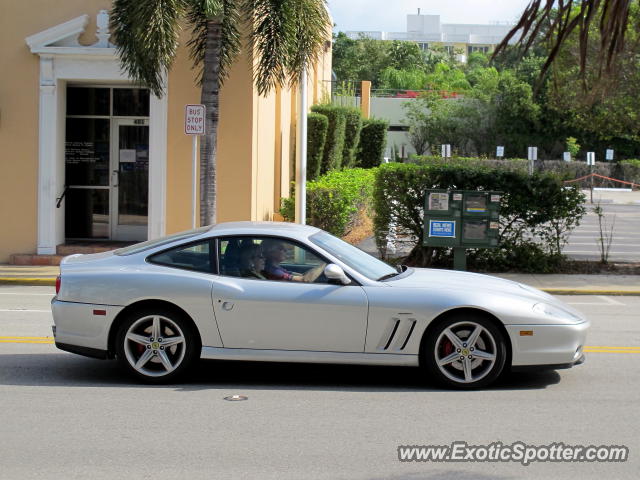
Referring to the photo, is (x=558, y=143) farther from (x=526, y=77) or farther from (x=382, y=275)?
(x=382, y=275)

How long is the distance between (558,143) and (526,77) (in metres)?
5.83

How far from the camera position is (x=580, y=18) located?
3.31 meters

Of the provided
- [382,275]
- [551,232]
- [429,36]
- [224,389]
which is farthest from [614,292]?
[429,36]

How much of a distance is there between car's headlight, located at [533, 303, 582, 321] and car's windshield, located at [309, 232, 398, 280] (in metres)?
1.34

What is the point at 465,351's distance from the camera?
7.08m

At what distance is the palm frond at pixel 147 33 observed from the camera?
13.4 m

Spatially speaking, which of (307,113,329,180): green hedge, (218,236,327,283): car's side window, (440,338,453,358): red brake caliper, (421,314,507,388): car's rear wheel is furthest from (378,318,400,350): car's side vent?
(307,113,329,180): green hedge

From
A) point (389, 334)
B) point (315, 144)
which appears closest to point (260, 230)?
point (389, 334)

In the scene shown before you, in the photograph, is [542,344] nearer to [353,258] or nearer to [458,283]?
[458,283]

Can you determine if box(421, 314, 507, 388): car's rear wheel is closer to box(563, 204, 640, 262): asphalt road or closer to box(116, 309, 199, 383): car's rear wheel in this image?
box(116, 309, 199, 383): car's rear wheel

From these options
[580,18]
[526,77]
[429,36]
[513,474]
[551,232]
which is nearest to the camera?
[580,18]

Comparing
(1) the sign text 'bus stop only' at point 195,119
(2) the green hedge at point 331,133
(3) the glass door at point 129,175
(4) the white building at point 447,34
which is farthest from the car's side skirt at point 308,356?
(4) the white building at point 447,34

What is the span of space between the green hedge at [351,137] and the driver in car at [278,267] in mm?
21580

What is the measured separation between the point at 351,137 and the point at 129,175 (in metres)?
12.7
